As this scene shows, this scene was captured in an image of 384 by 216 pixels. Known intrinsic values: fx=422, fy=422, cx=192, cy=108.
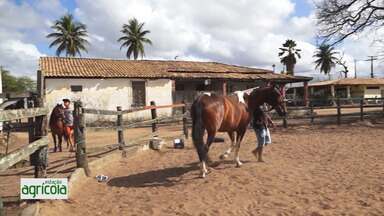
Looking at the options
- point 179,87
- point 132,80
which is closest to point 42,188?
point 132,80

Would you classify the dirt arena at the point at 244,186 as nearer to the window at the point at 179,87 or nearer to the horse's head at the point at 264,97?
the horse's head at the point at 264,97

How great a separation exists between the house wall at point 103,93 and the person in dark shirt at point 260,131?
56.0ft

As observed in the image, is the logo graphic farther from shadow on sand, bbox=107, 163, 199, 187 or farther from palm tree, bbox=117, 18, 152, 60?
palm tree, bbox=117, 18, 152, 60

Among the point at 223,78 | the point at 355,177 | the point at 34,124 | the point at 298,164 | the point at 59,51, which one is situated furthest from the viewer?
the point at 59,51

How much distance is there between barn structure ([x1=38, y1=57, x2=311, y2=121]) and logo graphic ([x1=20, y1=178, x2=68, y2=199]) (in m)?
16.8

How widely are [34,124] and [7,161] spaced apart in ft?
5.57

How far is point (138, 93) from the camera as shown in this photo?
26812 millimetres

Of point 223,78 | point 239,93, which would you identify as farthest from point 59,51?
point 239,93

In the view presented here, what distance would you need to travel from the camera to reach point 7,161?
15.4 ft

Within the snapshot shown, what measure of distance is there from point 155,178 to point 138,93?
19.2m

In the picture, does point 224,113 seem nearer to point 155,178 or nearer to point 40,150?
point 155,178

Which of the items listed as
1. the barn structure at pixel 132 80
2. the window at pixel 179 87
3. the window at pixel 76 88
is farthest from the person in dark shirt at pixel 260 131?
the window at pixel 179 87

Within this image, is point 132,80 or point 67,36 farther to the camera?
point 67,36

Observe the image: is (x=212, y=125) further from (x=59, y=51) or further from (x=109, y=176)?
(x=59, y=51)
